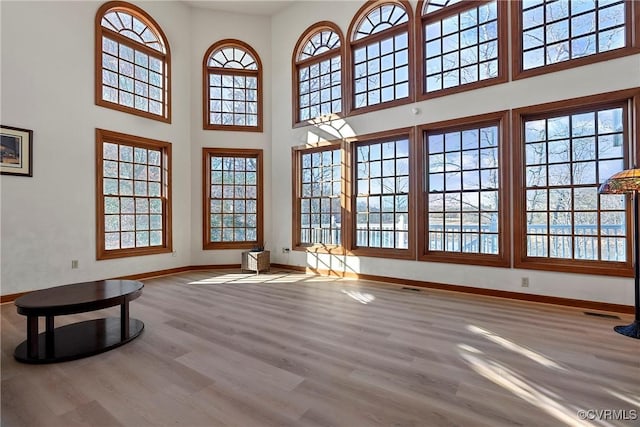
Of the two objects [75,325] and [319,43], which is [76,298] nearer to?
[75,325]

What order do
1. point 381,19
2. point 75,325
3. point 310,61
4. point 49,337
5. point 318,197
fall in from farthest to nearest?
1. point 310,61
2. point 318,197
3. point 381,19
4. point 75,325
5. point 49,337

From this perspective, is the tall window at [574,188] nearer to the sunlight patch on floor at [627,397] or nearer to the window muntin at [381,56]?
the window muntin at [381,56]

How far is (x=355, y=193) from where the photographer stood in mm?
5652

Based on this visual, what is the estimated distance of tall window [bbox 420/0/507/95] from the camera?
14.2 feet

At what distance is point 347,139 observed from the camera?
564 cm

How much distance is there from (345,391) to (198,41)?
701 cm

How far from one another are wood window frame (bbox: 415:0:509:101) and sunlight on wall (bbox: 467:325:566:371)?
3.33 meters

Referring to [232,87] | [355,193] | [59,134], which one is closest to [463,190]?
[355,193]

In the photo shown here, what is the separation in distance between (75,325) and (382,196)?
4.46 metres

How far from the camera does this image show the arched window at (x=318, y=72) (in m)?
5.88

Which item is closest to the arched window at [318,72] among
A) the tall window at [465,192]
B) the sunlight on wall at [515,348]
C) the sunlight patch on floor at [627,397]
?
the tall window at [465,192]

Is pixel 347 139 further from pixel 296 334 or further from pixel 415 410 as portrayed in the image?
pixel 415 410

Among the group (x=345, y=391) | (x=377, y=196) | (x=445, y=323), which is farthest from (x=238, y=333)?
(x=377, y=196)

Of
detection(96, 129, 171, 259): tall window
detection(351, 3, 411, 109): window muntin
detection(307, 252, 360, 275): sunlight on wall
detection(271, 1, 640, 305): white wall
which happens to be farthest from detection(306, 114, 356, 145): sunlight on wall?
detection(96, 129, 171, 259): tall window
